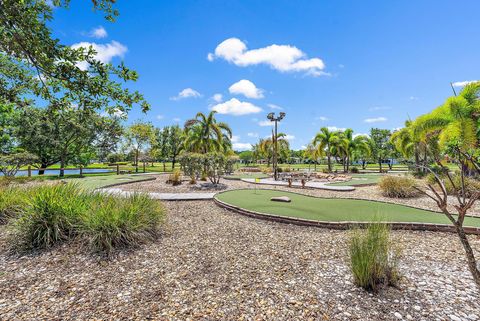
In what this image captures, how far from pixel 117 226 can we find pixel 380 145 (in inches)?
1867

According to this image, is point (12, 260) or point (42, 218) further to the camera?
point (42, 218)

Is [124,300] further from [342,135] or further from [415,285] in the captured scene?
[342,135]

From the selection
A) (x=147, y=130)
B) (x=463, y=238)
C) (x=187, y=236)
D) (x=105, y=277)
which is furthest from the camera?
(x=147, y=130)

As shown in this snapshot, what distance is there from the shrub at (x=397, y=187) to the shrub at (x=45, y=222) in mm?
12217

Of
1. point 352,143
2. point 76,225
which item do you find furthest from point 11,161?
point 352,143

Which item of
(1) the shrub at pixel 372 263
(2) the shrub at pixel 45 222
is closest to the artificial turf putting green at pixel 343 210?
(1) the shrub at pixel 372 263

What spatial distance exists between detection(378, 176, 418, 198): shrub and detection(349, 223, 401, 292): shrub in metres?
8.72

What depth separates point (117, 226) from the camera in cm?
462

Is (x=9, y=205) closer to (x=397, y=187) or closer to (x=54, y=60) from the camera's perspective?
(x=54, y=60)

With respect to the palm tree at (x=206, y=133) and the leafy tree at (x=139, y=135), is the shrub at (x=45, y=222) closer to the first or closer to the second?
the palm tree at (x=206, y=133)

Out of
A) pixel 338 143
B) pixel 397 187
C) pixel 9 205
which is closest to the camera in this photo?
pixel 9 205

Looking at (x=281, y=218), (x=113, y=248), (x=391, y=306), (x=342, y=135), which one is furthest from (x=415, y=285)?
(x=342, y=135)

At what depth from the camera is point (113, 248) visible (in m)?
4.46

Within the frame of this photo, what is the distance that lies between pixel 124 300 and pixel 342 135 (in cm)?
3168
